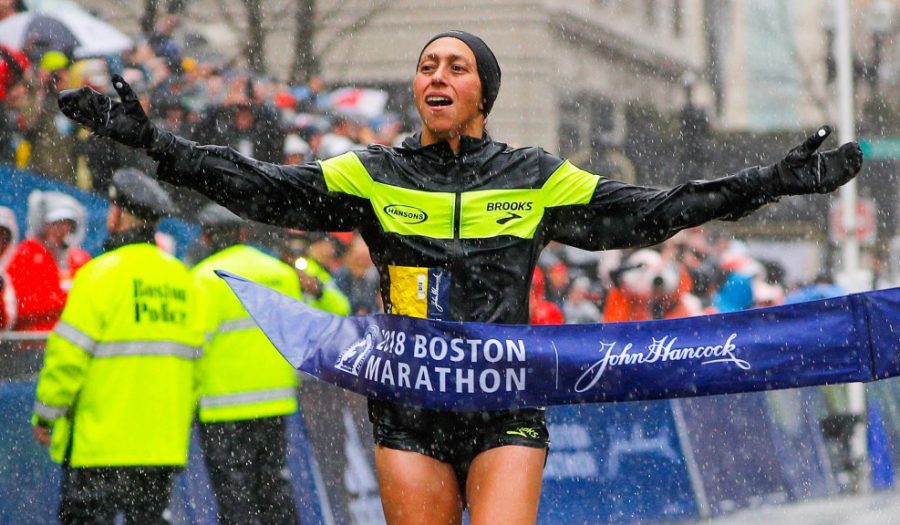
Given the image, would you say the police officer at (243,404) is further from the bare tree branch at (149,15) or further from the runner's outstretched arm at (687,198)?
the bare tree branch at (149,15)

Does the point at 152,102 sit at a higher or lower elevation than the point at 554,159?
higher

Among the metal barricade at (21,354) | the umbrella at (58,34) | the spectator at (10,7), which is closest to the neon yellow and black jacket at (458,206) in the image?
the metal barricade at (21,354)

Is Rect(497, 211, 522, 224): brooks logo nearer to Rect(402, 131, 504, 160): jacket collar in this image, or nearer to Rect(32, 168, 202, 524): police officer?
Rect(402, 131, 504, 160): jacket collar

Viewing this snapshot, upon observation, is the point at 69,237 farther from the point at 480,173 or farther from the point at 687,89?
the point at 687,89

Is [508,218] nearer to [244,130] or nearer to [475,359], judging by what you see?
[475,359]

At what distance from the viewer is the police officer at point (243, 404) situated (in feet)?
26.2

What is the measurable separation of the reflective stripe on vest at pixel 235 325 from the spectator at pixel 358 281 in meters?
2.50

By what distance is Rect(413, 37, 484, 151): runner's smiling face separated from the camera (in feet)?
16.0

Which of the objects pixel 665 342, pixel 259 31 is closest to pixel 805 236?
pixel 259 31

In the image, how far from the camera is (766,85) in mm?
43719

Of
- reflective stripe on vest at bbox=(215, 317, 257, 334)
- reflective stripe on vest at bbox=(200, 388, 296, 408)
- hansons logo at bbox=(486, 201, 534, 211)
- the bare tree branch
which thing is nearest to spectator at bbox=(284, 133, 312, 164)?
the bare tree branch

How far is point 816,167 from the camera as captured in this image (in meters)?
4.62

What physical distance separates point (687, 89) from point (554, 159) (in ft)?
73.4

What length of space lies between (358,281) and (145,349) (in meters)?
3.66
